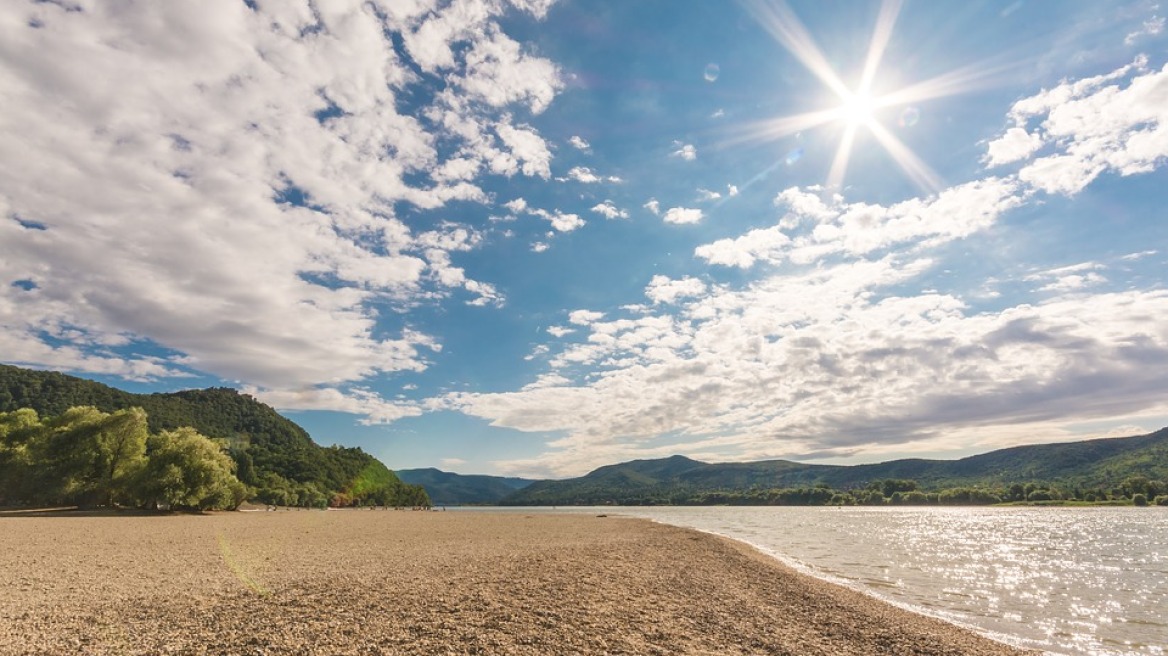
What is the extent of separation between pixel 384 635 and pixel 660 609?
355 inches

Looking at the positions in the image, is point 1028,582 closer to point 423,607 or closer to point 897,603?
point 897,603

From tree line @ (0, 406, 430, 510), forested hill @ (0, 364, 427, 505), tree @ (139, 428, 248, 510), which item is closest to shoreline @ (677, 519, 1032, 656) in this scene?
tree @ (139, 428, 248, 510)

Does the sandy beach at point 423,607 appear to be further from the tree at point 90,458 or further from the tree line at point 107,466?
the tree at point 90,458

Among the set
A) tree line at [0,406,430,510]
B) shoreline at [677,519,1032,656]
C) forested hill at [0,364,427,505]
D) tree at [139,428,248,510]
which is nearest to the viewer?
shoreline at [677,519,1032,656]

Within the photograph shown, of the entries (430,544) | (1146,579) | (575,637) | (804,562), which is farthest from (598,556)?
(1146,579)

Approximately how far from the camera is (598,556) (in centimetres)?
3188

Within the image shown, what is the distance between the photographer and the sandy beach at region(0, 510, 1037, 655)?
12.7 meters

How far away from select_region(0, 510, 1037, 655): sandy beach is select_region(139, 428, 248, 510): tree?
42373 millimetres

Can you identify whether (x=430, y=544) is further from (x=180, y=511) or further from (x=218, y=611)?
(x=180, y=511)

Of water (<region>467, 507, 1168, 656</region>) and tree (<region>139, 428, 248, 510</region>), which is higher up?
tree (<region>139, 428, 248, 510</region>)

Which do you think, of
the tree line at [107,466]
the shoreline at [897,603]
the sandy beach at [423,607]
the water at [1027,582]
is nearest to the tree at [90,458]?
the tree line at [107,466]

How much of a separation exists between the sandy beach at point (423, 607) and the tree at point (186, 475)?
42373 mm

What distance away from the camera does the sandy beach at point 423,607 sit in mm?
12742

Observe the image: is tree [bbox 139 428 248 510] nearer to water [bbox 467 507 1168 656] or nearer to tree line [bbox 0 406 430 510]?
tree line [bbox 0 406 430 510]
